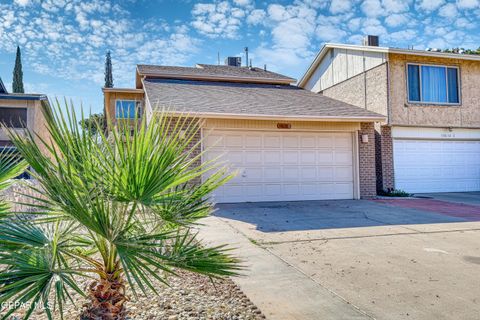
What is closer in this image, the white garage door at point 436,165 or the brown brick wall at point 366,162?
the brown brick wall at point 366,162

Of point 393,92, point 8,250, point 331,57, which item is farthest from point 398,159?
point 8,250

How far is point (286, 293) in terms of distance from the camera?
3.53m

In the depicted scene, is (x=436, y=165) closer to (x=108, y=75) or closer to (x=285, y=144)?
(x=285, y=144)

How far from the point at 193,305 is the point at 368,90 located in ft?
43.1

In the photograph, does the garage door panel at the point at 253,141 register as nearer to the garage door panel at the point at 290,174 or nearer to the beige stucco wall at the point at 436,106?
the garage door panel at the point at 290,174

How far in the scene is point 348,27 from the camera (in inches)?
605

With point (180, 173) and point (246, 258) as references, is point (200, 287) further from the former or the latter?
point (180, 173)

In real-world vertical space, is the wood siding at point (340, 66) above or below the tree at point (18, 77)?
below

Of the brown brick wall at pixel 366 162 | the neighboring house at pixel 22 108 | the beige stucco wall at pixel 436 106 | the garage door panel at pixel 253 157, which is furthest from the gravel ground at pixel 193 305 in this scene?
the neighboring house at pixel 22 108

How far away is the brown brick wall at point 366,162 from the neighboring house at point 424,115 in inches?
62.0

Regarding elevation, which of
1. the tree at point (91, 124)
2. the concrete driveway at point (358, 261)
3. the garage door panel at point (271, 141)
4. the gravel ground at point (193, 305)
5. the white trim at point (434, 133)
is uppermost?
the white trim at point (434, 133)

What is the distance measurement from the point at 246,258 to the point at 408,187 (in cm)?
1079

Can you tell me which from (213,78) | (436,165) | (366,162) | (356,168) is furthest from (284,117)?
(436,165)

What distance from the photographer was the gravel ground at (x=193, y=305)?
301 cm
